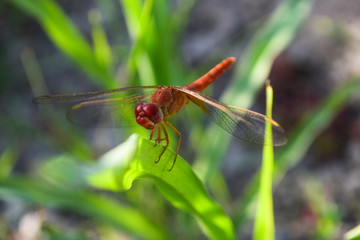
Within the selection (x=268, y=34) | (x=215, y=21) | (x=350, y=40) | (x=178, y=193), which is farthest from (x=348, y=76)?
(x=178, y=193)

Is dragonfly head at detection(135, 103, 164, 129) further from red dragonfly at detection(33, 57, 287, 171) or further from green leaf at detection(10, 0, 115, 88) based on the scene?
green leaf at detection(10, 0, 115, 88)

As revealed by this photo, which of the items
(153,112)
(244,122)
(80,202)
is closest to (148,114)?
(153,112)

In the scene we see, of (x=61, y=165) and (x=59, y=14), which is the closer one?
(x=61, y=165)

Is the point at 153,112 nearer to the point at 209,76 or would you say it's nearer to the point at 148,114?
the point at 148,114

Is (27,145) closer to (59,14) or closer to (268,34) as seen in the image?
(59,14)

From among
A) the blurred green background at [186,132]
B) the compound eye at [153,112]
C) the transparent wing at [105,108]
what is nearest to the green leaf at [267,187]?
the blurred green background at [186,132]

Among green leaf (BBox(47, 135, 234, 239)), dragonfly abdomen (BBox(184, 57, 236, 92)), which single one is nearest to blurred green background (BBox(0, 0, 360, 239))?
green leaf (BBox(47, 135, 234, 239))
